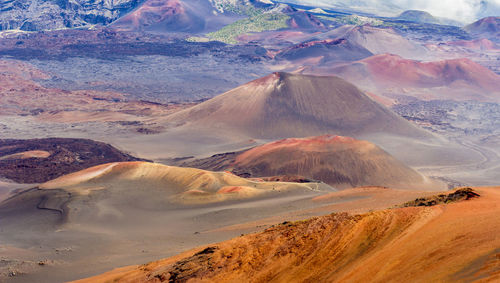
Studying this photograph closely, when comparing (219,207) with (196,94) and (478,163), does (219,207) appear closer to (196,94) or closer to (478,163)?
(478,163)

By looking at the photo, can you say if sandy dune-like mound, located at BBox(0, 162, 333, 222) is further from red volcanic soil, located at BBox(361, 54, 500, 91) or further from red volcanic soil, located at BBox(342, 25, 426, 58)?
red volcanic soil, located at BBox(342, 25, 426, 58)

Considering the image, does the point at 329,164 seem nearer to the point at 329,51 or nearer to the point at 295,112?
the point at 295,112

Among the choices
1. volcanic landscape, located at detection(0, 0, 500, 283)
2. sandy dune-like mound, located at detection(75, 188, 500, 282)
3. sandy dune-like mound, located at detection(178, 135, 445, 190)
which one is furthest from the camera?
sandy dune-like mound, located at detection(178, 135, 445, 190)

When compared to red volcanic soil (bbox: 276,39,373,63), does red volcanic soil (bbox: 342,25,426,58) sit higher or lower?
higher

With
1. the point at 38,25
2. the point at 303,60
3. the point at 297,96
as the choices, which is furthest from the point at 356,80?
the point at 38,25

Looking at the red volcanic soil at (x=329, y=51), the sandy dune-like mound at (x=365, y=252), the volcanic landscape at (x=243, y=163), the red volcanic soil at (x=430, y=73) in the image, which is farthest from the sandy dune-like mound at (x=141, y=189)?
the red volcanic soil at (x=329, y=51)

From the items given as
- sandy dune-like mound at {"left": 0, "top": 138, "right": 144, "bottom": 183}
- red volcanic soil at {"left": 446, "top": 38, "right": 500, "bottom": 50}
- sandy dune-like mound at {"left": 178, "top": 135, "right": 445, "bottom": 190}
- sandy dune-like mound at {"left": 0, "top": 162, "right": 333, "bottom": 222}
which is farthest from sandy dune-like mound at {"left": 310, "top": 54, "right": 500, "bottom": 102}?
sandy dune-like mound at {"left": 0, "top": 162, "right": 333, "bottom": 222}

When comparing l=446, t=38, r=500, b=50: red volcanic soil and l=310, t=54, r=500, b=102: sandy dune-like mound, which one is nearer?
l=310, t=54, r=500, b=102: sandy dune-like mound

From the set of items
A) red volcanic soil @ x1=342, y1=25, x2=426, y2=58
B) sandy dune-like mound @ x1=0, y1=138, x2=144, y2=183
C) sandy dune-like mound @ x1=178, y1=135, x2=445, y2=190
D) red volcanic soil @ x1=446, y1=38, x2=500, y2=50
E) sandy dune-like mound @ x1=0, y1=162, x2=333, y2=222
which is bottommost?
sandy dune-like mound @ x1=0, y1=138, x2=144, y2=183
